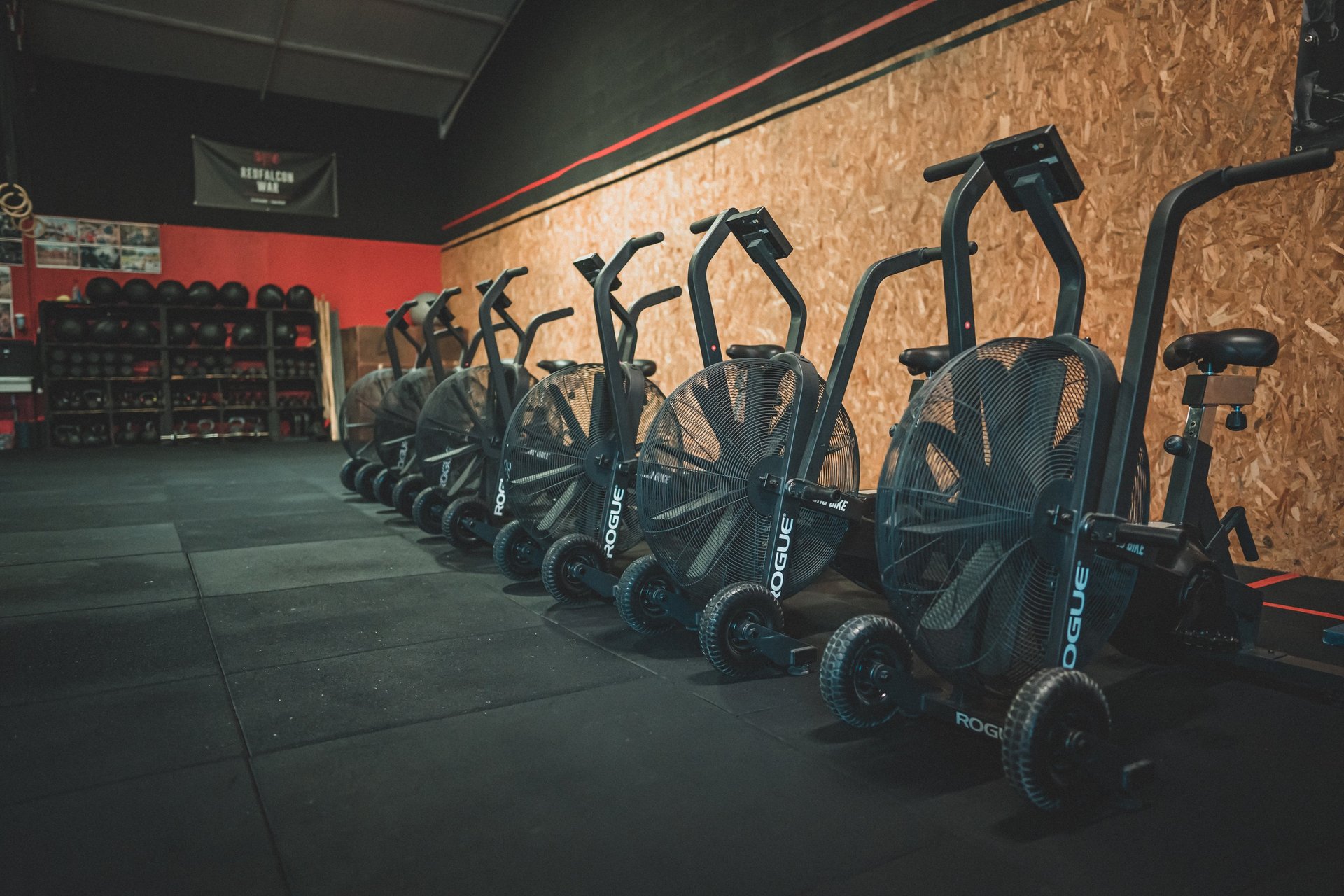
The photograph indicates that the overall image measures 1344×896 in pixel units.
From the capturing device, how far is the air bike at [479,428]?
4.64 meters

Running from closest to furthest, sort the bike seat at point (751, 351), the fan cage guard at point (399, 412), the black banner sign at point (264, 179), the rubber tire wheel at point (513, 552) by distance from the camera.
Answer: the bike seat at point (751, 351), the rubber tire wheel at point (513, 552), the fan cage guard at point (399, 412), the black banner sign at point (264, 179)

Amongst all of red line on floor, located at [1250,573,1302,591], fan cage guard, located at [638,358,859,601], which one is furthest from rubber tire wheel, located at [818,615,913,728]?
red line on floor, located at [1250,573,1302,591]

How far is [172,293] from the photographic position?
36.8ft

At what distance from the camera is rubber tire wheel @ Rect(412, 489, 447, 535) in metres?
5.07

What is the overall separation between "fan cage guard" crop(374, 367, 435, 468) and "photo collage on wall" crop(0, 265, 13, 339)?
770cm

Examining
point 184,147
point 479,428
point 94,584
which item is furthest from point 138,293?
point 94,584

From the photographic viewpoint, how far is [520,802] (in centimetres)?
190

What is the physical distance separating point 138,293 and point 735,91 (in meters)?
8.39

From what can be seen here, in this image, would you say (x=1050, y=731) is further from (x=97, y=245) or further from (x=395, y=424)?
(x=97, y=245)

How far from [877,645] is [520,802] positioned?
94 centimetres

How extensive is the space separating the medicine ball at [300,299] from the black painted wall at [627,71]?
2379 mm

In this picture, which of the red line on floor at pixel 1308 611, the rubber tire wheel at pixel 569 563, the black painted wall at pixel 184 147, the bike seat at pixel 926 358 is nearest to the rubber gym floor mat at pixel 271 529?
the rubber tire wheel at pixel 569 563

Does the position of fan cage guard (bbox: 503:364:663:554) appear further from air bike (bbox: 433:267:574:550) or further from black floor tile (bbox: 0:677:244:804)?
black floor tile (bbox: 0:677:244:804)

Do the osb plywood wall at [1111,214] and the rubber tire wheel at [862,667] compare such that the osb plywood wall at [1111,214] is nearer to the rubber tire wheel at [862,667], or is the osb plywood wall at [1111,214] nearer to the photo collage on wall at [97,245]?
the rubber tire wheel at [862,667]
